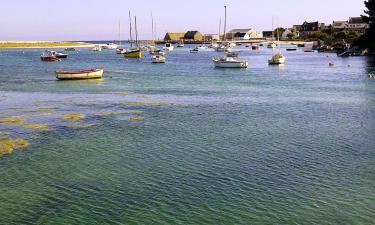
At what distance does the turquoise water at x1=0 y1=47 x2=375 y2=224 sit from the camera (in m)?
18.9

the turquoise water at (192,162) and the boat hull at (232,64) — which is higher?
the boat hull at (232,64)

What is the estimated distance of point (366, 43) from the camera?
13138 centimetres

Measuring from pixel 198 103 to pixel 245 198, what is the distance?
2938 cm

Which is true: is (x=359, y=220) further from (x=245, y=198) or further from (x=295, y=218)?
(x=245, y=198)

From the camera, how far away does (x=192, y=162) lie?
25750 mm

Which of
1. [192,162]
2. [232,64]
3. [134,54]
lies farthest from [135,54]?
[192,162]

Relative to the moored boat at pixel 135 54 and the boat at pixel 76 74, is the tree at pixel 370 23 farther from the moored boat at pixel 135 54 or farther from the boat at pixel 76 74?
the boat at pixel 76 74

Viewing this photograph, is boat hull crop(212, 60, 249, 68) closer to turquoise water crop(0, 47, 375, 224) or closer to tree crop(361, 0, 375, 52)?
turquoise water crop(0, 47, 375, 224)

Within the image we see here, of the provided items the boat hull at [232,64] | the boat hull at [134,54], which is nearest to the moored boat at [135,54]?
the boat hull at [134,54]

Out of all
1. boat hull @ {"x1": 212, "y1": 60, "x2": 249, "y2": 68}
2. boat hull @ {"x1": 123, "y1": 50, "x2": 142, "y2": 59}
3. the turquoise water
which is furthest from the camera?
boat hull @ {"x1": 123, "y1": 50, "x2": 142, "y2": 59}

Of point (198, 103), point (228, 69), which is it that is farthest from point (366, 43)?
point (198, 103)

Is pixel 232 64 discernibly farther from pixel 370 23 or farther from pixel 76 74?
pixel 370 23

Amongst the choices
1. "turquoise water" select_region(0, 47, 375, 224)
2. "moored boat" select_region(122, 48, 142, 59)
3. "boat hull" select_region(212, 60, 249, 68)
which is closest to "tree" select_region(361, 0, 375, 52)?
"boat hull" select_region(212, 60, 249, 68)

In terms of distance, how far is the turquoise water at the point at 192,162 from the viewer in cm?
1891
